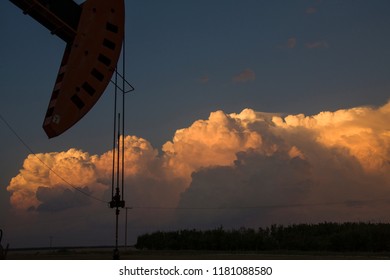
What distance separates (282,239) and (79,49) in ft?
91.4

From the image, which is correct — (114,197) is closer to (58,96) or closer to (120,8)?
(58,96)

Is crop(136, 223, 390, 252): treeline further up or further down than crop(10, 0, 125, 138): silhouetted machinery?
further down

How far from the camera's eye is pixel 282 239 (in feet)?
135

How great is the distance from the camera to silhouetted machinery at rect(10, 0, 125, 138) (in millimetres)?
16953

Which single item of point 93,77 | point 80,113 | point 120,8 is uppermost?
point 120,8

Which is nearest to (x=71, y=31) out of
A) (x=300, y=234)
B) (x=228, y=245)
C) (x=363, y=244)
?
(x=228, y=245)

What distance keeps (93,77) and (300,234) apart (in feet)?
94.6

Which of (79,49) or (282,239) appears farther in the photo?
(282,239)

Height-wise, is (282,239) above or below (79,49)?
below

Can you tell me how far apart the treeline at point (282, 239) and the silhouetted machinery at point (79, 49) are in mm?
21313

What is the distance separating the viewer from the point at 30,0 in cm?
1650

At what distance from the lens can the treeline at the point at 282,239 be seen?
1398 inches

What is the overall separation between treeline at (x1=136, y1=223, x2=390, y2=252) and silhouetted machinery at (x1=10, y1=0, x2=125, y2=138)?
21313mm

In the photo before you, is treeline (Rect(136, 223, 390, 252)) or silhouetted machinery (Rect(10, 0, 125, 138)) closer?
silhouetted machinery (Rect(10, 0, 125, 138))
